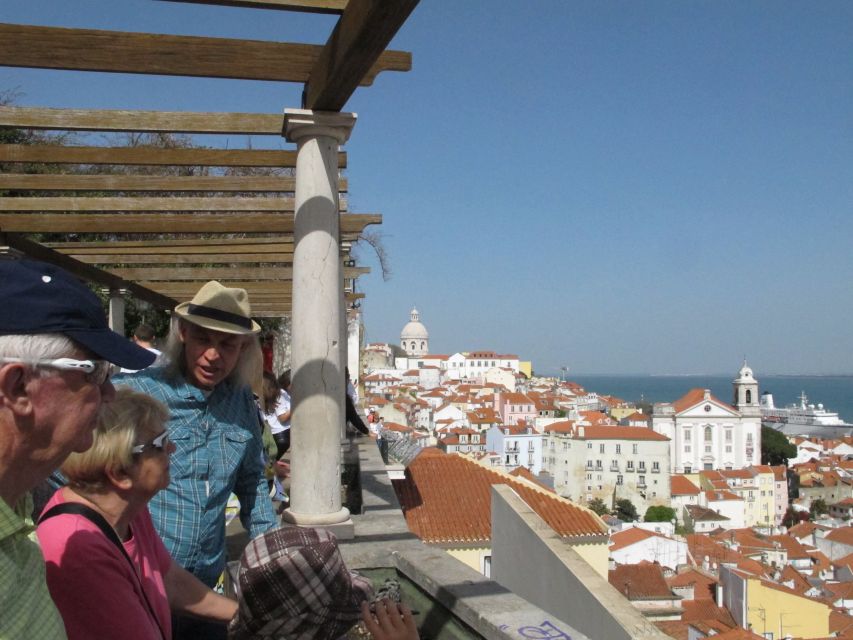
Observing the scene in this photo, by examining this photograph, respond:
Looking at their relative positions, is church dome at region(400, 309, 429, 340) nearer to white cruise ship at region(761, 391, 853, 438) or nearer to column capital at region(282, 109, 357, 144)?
white cruise ship at region(761, 391, 853, 438)

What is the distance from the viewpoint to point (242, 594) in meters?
1.71

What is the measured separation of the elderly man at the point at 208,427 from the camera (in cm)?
233

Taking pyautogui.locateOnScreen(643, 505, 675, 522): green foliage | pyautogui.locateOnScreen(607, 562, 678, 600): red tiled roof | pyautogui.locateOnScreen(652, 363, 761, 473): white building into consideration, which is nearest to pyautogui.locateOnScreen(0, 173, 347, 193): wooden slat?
pyautogui.locateOnScreen(607, 562, 678, 600): red tiled roof

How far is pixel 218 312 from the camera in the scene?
2.61 m

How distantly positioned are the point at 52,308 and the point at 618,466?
76.2 meters

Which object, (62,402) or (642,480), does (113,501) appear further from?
(642,480)

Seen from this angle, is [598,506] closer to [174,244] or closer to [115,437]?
A: [174,244]

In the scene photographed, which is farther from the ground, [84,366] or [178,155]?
[178,155]

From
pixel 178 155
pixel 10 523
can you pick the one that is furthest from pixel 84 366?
pixel 178 155

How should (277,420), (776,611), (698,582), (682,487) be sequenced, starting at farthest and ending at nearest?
(682,487) → (698,582) → (776,611) → (277,420)

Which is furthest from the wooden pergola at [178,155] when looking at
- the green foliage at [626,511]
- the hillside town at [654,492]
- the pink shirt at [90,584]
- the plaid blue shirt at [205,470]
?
the green foliage at [626,511]

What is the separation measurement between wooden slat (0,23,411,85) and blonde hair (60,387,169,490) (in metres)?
2.02

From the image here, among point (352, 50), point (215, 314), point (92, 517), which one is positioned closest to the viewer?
point (92, 517)

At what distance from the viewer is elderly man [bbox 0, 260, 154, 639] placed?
1.06m
